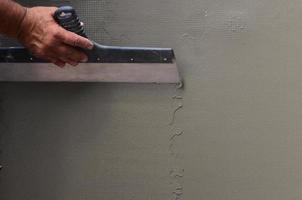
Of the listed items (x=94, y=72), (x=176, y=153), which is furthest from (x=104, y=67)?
(x=176, y=153)

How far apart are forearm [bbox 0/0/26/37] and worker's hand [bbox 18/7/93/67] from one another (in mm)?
10

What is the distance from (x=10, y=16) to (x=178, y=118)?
401mm

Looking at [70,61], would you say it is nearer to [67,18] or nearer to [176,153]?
[67,18]

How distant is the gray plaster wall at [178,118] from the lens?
2.89 ft


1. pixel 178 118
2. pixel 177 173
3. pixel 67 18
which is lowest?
pixel 177 173

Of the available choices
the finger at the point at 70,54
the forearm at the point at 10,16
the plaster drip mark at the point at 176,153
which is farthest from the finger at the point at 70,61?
the plaster drip mark at the point at 176,153

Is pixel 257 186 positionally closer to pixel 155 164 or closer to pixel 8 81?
pixel 155 164

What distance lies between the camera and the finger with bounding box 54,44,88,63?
2.69ft

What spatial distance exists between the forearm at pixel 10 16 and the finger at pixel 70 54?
3.4 inches

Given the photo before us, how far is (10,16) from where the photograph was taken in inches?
30.4

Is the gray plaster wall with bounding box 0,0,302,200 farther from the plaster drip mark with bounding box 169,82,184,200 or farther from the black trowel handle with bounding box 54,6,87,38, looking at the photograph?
the black trowel handle with bounding box 54,6,87,38

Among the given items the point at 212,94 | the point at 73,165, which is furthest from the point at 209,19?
the point at 73,165

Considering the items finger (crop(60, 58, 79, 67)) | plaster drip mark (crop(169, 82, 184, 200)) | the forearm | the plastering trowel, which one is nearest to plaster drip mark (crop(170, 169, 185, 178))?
plaster drip mark (crop(169, 82, 184, 200))

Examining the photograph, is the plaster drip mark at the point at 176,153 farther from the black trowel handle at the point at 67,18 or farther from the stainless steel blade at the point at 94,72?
the black trowel handle at the point at 67,18
